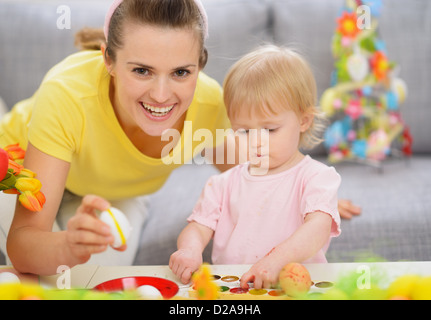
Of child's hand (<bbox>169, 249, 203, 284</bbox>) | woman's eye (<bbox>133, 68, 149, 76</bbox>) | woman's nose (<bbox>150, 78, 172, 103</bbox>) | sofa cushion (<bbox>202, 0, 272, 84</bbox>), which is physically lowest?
child's hand (<bbox>169, 249, 203, 284</bbox>)

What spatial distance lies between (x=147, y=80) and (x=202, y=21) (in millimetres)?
144

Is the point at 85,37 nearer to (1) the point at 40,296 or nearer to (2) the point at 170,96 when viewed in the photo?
(2) the point at 170,96

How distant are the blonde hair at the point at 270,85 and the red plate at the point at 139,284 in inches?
12.9

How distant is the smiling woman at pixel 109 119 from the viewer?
746 mm

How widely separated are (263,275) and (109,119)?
1.60 feet

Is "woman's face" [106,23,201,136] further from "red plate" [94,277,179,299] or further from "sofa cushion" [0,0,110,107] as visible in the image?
"sofa cushion" [0,0,110,107]

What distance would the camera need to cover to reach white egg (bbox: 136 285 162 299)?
0.61 metres

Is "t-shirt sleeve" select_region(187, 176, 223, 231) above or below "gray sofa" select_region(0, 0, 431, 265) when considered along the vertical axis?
below

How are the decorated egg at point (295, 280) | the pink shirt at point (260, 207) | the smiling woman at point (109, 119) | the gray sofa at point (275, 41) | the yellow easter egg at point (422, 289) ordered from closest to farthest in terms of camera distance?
the yellow easter egg at point (422, 289) < the decorated egg at point (295, 280) < the smiling woman at point (109, 119) < the pink shirt at point (260, 207) < the gray sofa at point (275, 41)

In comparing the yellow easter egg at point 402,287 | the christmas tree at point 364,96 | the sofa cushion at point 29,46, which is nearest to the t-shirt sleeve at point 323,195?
the yellow easter egg at point 402,287

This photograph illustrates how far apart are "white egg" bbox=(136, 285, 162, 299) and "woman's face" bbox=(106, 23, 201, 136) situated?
31 centimetres

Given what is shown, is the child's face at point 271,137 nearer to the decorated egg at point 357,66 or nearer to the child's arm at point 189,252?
the child's arm at point 189,252

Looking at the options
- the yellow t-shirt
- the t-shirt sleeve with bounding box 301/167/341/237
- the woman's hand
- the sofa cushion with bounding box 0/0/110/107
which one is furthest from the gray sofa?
the woman's hand

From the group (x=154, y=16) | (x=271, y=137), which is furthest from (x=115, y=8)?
(x=271, y=137)
